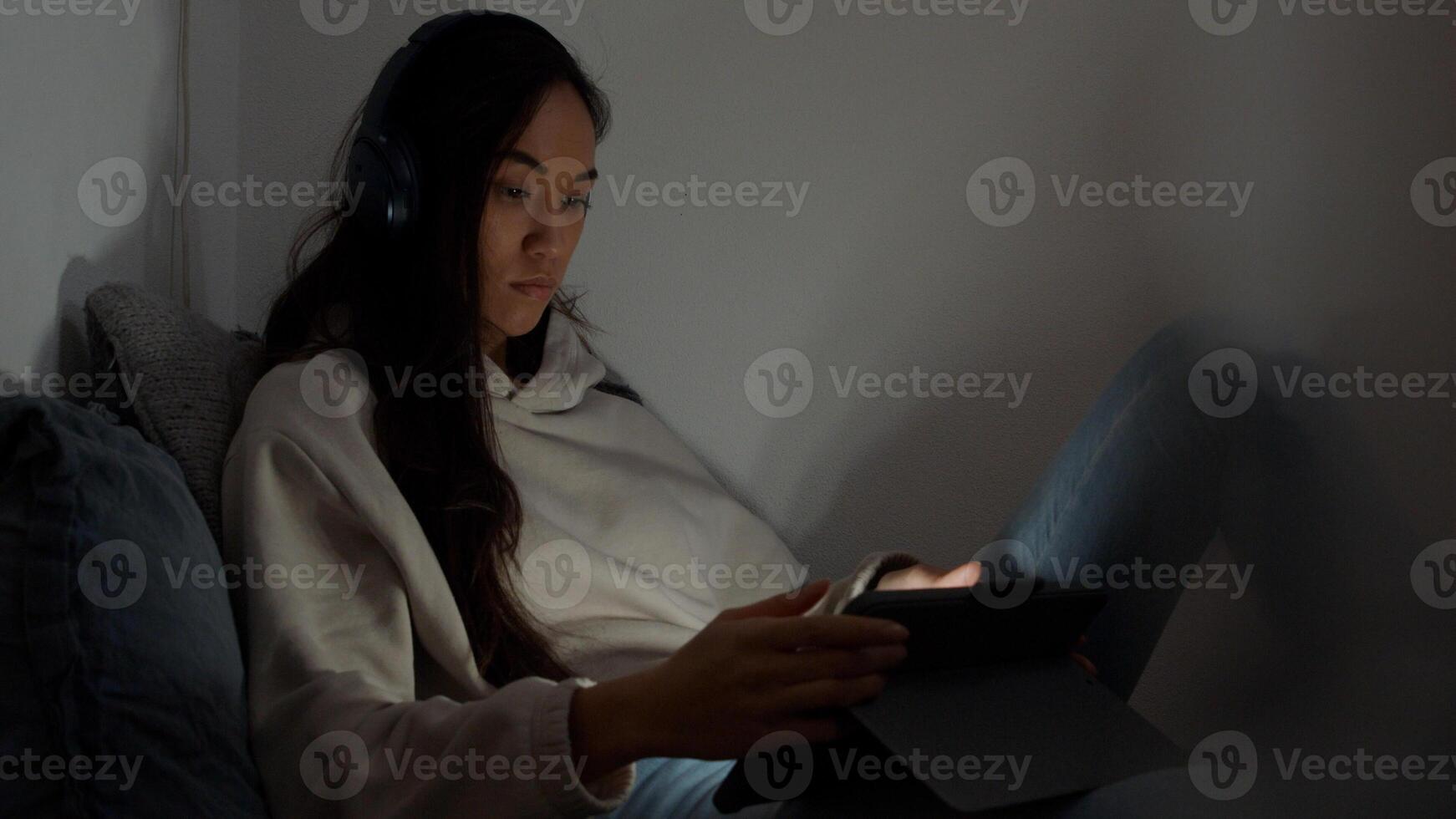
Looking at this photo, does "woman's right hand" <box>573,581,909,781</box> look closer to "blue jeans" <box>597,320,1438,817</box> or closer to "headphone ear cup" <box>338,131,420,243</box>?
"blue jeans" <box>597,320,1438,817</box>

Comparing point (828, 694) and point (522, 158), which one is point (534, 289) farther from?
point (828, 694)

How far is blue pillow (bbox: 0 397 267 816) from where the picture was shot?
676 mm

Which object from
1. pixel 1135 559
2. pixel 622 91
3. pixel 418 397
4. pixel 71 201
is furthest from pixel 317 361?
pixel 1135 559

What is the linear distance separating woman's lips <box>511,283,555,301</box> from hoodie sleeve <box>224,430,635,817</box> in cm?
28

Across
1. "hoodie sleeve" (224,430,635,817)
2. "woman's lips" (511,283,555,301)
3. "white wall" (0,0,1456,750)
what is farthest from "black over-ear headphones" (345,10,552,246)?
"white wall" (0,0,1456,750)

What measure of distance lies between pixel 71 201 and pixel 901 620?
0.85 meters

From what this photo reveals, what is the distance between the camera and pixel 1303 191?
136 cm

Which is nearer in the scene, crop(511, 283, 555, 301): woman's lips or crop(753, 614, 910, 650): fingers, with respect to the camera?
crop(753, 614, 910, 650): fingers

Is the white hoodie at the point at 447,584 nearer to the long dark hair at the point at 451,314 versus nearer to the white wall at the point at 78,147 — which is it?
the long dark hair at the point at 451,314

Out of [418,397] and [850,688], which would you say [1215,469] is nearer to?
[850,688]

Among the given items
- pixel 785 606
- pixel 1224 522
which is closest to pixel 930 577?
pixel 785 606

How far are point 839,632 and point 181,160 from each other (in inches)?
39.8

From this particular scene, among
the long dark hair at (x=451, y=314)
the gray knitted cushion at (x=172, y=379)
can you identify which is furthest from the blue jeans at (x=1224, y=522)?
the gray knitted cushion at (x=172, y=379)

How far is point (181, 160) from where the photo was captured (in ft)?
4.17
